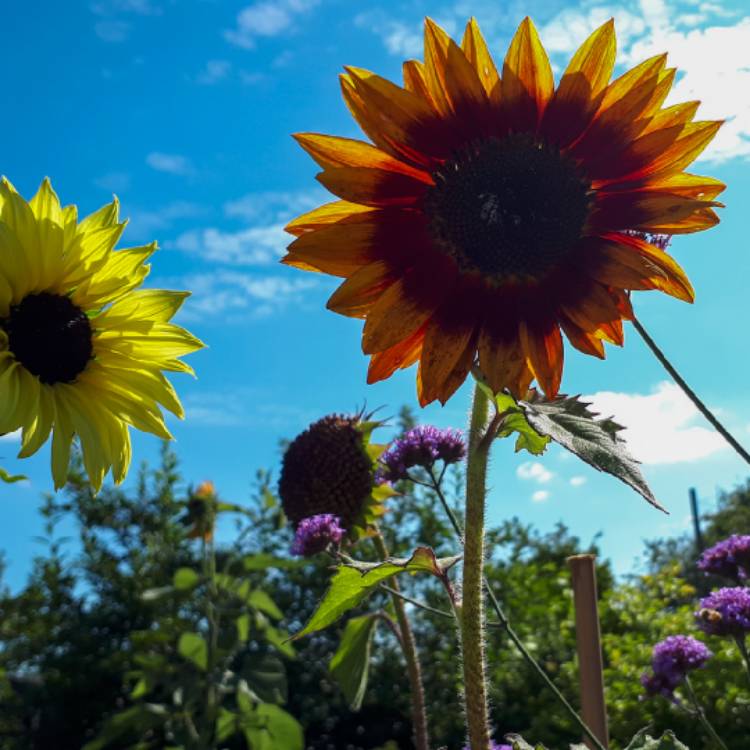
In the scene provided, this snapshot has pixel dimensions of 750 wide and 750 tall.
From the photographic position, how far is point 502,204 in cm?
142

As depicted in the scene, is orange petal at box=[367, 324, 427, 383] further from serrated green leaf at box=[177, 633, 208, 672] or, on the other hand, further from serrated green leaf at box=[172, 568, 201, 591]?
serrated green leaf at box=[177, 633, 208, 672]

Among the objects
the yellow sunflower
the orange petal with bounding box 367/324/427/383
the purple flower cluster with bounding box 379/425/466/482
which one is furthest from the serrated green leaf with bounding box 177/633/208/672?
the orange petal with bounding box 367/324/427/383

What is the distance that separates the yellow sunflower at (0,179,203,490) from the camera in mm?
1834

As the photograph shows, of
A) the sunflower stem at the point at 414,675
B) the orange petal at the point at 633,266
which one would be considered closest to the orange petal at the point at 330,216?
the orange petal at the point at 633,266

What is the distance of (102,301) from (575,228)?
984 millimetres

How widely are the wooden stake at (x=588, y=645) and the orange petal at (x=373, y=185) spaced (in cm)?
113

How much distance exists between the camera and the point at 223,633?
13.6 feet

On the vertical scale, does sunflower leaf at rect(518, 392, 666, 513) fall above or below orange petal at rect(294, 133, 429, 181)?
below

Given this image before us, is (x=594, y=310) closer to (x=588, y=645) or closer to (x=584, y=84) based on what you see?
(x=584, y=84)

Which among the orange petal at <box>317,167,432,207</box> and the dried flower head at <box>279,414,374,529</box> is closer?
the orange petal at <box>317,167,432,207</box>

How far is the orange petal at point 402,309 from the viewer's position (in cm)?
139

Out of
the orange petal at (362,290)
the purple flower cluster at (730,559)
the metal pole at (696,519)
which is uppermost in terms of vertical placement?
the metal pole at (696,519)

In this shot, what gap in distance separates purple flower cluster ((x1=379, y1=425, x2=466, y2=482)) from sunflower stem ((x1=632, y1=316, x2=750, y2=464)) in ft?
2.08

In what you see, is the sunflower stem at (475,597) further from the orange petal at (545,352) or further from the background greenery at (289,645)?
the background greenery at (289,645)
